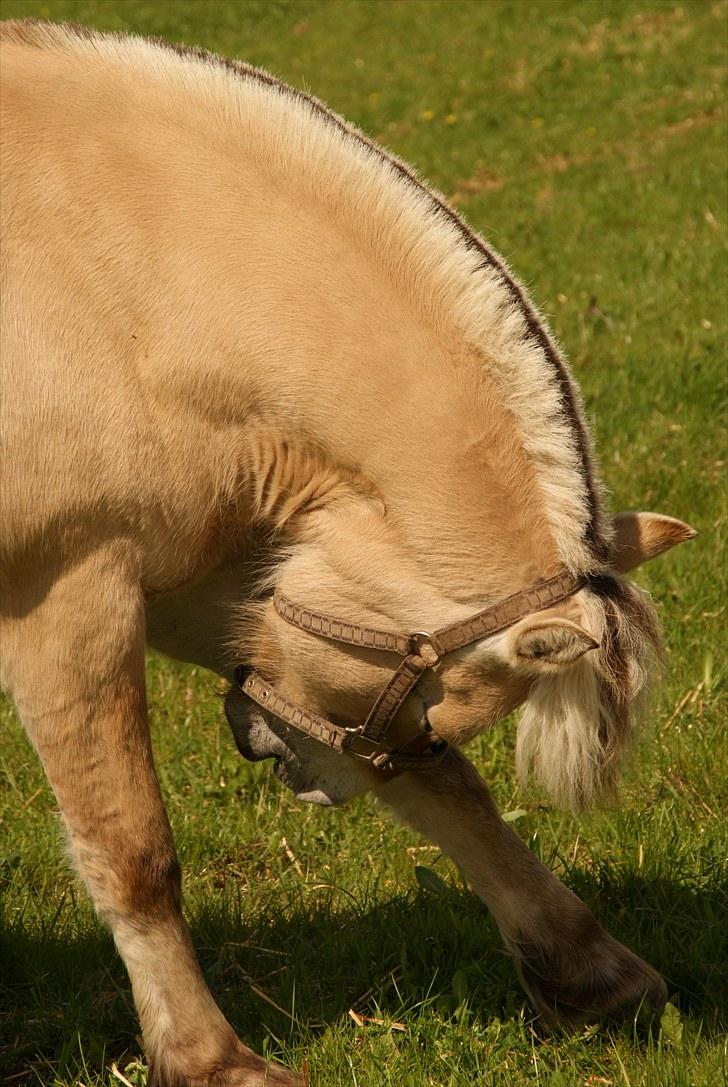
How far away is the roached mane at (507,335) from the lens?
2.90 metres

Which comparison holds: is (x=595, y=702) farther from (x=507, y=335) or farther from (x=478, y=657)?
(x=507, y=335)

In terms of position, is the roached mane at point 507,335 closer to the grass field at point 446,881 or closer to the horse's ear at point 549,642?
the horse's ear at point 549,642

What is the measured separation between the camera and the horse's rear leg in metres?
2.87

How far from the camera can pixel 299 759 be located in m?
3.29

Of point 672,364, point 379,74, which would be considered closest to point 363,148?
point 672,364

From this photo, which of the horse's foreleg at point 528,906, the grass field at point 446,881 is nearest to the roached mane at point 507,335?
the grass field at point 446,881

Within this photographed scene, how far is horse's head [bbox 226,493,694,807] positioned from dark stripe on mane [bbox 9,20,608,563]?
17 cm

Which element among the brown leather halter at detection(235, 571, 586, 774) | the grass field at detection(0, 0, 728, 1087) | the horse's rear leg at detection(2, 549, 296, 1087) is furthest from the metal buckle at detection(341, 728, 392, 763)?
the grass field at detection(0, 0, 728, 1087)

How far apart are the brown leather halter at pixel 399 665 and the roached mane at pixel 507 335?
119mm

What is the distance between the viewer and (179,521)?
2932mm

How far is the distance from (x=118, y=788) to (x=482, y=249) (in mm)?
1478

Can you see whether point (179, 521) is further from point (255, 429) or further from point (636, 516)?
point (636, 516)

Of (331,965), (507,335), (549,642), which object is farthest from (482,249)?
(331,965)

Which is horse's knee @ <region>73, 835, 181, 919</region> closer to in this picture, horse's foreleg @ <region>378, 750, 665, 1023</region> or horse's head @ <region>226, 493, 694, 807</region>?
horse's head @ <region>226, 493, 694, 807</region>
